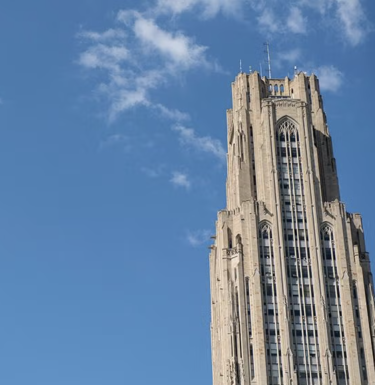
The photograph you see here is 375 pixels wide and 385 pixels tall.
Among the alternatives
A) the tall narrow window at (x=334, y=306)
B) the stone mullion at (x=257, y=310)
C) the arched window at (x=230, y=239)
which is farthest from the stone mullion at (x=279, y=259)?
the arched window at (x=230, y=239)

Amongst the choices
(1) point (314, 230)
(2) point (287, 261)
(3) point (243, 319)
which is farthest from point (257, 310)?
(1) point (314, 230)

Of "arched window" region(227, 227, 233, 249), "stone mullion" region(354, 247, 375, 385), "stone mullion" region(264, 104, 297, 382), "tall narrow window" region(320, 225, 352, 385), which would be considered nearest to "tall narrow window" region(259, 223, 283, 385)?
"stone mullion" region(264, 104, 297, 382)

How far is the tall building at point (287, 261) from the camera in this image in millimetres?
145750

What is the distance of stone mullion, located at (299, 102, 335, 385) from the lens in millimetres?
146250

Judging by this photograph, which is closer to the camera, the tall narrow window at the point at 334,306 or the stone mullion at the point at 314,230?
the tall narrow window at the point at 334,306

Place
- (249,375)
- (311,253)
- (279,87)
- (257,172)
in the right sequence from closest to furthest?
(249,375) < (311,253) < (257,172) < (279,87)

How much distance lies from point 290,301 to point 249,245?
1148 centimetres

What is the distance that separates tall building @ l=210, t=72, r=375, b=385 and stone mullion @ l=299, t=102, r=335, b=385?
0.55 feet

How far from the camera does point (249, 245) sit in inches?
6102

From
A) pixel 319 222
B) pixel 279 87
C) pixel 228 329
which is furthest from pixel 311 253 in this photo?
pixel 279 87

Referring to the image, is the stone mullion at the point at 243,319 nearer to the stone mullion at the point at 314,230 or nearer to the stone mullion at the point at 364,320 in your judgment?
the stone mullion at the point at 314,230

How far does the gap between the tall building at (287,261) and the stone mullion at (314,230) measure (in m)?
0.17

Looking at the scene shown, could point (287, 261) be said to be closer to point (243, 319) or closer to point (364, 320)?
point (243, 319)

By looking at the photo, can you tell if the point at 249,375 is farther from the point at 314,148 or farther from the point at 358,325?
the point at 314,148
